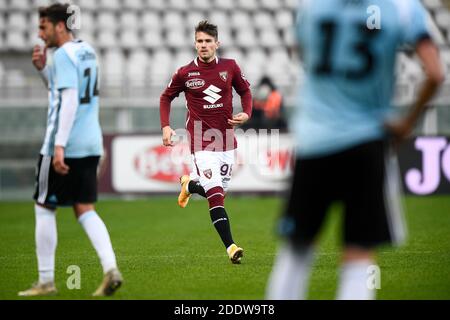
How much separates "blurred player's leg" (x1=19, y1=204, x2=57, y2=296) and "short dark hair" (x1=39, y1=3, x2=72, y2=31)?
1283 millimetres

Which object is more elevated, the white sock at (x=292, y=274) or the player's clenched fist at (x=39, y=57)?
the player's clenched fist at (x=39, y=57)

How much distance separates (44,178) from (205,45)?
2788 millimetres

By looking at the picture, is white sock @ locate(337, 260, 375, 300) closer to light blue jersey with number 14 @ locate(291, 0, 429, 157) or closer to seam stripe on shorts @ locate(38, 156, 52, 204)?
light blue jersey with number 14 @ locate(291, 0, 429, 157)

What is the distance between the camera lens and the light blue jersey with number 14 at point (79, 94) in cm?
634

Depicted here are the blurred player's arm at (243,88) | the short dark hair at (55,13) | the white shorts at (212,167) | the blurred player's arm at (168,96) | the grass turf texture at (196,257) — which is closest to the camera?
the short dark hair at (55,13)

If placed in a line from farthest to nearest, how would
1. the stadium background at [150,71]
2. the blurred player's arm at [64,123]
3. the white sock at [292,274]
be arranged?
the stadium background at [150,71] < the blurred player's arm at [64,123] < the white sock at [292,274]

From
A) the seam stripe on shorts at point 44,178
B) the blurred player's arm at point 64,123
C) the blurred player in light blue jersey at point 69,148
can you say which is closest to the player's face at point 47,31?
the blurred player in light blue jersey at point 69,148

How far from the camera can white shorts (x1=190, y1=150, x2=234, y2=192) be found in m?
8.86

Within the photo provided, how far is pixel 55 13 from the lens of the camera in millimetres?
6406

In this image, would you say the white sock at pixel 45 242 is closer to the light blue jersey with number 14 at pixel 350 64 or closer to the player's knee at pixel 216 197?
the player's knee at pixel 216 197

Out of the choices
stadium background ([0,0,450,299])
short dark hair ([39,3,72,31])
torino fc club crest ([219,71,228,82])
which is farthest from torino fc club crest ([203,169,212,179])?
short dark hair ([39,3,72,31])

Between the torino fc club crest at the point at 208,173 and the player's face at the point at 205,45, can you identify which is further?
the torino fc club crest at the point at 208,173

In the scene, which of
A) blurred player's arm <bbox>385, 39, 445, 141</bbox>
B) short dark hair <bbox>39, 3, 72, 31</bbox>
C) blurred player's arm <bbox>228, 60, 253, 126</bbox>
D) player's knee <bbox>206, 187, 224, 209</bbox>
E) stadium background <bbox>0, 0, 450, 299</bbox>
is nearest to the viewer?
blurred player's arm <bbox>385, 39, 445, 141</bbox>

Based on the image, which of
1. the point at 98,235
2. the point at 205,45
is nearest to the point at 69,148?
the point at 98,235
